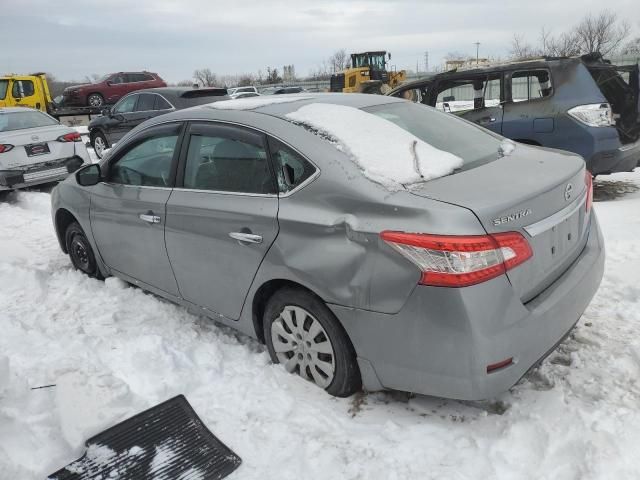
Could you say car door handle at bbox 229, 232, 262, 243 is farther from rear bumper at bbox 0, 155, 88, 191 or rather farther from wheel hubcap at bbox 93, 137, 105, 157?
wheel hubcap at bbox 93, 137, 105, 157

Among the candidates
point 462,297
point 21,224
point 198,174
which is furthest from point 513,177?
point 21,224

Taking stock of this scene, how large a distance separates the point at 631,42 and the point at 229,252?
5843 cm

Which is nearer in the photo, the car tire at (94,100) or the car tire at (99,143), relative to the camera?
the car tire at (99,143)

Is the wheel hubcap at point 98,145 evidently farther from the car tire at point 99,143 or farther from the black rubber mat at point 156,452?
the black rubber mat at point 156,452

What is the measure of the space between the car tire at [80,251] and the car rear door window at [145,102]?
746cm

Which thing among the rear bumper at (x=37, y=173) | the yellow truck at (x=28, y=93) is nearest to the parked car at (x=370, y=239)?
the rear bumper at (x=37, y=173)

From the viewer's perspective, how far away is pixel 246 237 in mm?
2916

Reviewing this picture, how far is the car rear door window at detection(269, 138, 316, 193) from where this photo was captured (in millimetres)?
2729

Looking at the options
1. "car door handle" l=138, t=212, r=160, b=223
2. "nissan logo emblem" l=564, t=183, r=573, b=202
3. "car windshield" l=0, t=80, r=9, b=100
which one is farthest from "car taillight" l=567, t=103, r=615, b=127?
"car windshield" l=0, t=80, r=9, b=100

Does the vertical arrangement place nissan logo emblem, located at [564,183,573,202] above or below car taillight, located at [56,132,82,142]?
below

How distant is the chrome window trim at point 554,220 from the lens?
2370 millimetres

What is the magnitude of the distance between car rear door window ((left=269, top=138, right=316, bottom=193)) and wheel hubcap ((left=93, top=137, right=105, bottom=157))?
454 inches

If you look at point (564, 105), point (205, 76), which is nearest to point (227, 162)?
point (564, 105)

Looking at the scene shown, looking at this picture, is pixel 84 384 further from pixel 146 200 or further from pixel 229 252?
pixel 146 200
